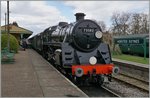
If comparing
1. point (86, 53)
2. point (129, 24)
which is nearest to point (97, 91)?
point (86, 53)

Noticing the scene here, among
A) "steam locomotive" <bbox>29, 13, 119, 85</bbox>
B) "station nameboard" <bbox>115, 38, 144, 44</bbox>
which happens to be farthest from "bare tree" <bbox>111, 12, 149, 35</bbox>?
"steam locomotive" <bbox>29, 13, 119, 85</bbox>

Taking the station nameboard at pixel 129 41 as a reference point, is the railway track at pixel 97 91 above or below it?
below

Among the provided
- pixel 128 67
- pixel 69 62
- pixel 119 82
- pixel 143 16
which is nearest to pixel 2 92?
pixel 69 62

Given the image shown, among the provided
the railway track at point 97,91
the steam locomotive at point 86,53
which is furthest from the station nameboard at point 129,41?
the railway track at point 97,91

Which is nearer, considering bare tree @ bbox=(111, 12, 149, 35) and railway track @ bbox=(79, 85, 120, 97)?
railway track @ bbox=(79, 85, 120, 97)

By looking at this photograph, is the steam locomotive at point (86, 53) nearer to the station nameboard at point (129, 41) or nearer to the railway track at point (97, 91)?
the railway track at point (97, 91)

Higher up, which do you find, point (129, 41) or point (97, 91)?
point (129, 41)

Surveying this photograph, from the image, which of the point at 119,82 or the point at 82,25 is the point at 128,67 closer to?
the point at 119,82

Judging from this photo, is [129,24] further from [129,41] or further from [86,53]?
[86,53]

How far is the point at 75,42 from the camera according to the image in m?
12.7

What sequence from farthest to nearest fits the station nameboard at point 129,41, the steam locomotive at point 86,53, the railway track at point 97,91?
the station nameboard at point 129,41
the steam locomotive at point 86,53
the railway track at point 97,91

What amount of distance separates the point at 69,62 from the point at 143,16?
2058 inches

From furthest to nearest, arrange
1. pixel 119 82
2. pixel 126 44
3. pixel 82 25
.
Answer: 1. pixel 126 44
2. pixel 119 82
3. pixel 82 25

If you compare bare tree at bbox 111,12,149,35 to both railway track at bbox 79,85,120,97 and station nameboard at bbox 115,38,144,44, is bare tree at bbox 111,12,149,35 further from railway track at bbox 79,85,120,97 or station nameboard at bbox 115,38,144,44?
railway track at bbox 79,85,120,97
